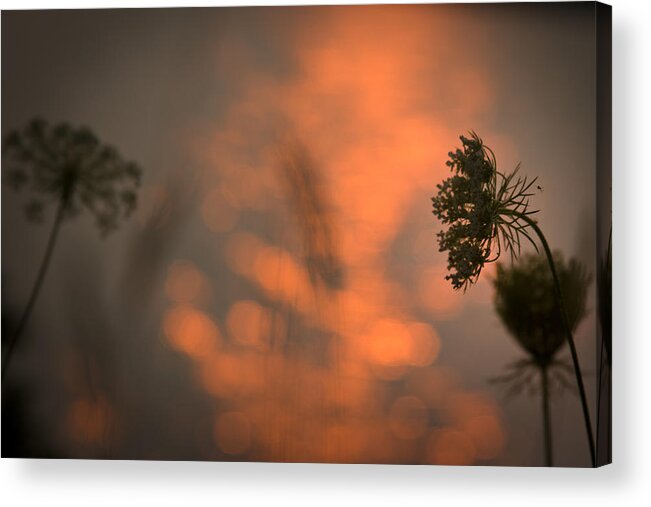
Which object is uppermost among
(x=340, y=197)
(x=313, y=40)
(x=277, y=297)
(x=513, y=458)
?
(x=313, y=40)

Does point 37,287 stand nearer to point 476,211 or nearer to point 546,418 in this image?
point 476,211

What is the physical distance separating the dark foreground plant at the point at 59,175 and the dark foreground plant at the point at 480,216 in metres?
1.07

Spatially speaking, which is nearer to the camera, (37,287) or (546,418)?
(546,418)

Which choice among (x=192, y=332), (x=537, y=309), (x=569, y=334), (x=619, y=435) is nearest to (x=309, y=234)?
(x=192, y=332)

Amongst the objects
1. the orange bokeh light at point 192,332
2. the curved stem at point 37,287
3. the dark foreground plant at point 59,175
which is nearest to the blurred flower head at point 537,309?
the orange bokeh light at point 192,332

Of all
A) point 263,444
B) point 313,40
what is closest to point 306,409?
point 263,444

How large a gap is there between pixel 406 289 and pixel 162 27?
1.18 meters

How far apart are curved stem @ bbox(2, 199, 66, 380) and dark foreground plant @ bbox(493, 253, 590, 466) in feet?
4.78

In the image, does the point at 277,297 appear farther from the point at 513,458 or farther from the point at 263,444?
the point at 513,458

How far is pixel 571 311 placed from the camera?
140 inches

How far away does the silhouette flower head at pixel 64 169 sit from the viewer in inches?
146

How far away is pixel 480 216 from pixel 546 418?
26.7 inches

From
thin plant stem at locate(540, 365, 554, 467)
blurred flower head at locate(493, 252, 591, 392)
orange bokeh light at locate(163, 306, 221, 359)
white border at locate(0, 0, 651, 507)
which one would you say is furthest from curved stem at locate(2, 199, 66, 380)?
thin plant stem at locate(540, 365, 554, 467)

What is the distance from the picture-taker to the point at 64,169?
12.3 ft
